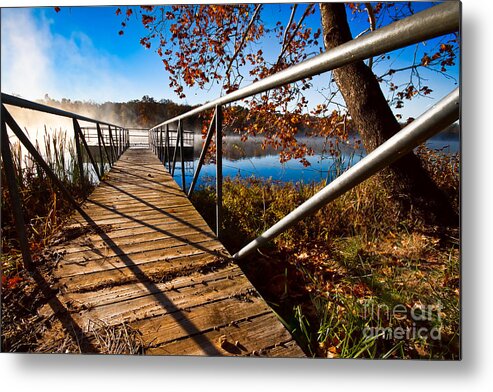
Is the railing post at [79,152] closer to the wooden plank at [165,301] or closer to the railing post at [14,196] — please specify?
the railing post at [14,196]

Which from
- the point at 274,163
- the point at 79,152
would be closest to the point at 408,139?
the point at 79,152

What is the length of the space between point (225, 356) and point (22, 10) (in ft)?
6.39

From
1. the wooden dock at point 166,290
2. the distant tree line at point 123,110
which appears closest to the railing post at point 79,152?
the distant tree line at point 123,110

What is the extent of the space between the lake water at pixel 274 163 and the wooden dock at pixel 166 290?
4.66ft

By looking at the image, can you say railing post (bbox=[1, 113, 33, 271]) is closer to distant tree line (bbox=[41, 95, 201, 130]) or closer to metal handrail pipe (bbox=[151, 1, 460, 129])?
distant tree line (bbox=[41, 95, 201, 130])

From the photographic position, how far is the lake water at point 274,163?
104 inches

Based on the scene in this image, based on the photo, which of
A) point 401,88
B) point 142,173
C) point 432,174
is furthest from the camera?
point 142,173

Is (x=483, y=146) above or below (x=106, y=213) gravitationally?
above

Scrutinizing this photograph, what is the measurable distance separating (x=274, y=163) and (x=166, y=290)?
296 centimetres

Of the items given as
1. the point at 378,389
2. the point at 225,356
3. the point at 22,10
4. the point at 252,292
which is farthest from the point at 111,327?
the point at 22,10

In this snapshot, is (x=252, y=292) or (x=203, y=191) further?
(x=203, y=191)

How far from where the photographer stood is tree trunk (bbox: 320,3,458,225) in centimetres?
217

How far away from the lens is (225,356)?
906mm

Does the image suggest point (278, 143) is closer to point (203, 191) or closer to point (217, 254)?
point (203, 191)
